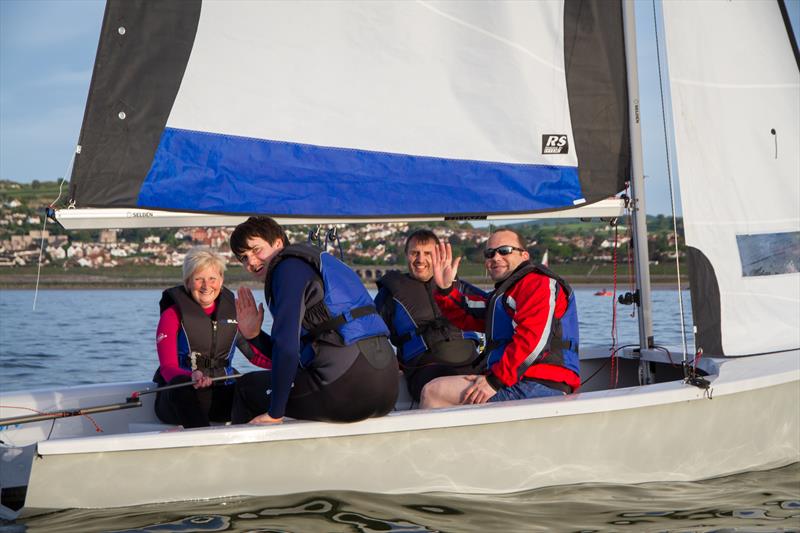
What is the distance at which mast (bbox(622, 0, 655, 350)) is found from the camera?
4.71m

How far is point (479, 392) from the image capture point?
387 cm

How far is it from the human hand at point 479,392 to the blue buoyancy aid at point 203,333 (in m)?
1.05

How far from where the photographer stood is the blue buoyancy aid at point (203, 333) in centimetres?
409

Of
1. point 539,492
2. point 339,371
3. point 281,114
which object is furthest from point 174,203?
point 539,492

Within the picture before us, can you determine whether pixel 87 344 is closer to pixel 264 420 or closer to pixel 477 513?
pixel 264 420

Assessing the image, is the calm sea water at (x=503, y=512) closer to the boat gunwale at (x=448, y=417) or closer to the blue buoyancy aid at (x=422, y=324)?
the boat gunwale at (x=448, y=417)

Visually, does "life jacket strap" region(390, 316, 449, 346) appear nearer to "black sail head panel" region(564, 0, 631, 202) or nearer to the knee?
the knee

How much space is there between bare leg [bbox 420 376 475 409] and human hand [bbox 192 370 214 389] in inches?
35.1

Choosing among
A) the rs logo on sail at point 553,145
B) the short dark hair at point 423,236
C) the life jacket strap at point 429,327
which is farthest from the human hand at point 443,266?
the rs logo on sail at point 553,145

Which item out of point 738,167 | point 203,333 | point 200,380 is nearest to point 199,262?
point 203,333

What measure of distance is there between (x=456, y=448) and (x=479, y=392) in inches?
12.2

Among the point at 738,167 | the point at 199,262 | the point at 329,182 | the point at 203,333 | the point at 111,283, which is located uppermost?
the point at 111,283

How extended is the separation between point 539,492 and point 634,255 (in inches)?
59.7

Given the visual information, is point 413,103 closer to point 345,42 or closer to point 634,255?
point 345,42
